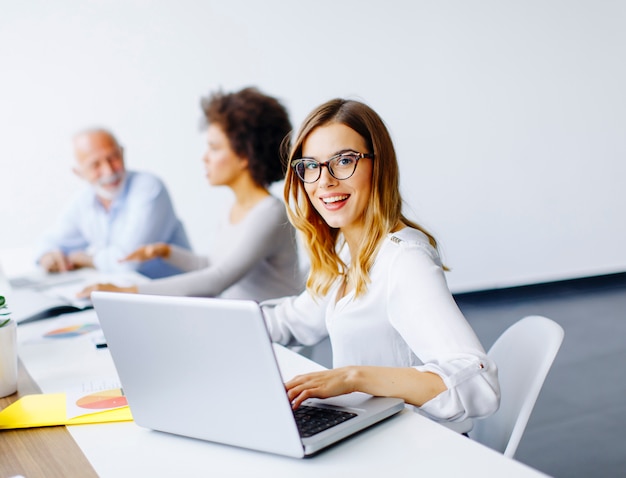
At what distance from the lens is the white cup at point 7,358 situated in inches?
57.9

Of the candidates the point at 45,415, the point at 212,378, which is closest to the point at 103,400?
the point at 45,415

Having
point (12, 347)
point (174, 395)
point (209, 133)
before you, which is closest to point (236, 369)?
point (174, 395)

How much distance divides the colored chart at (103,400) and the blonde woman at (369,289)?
0.37 metres

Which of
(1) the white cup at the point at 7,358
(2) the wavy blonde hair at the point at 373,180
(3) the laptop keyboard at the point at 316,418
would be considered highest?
(2) the wavy blonde hair at the point at 373,180

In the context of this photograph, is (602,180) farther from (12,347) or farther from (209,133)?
(12,347)

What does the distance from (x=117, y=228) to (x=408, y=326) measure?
2902 millimetres

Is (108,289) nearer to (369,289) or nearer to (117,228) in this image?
(369,289)

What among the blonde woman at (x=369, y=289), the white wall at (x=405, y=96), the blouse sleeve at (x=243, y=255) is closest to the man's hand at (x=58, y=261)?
the white wall at (x=405, y=96)

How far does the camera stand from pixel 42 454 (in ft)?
3.83

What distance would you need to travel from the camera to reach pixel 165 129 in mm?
4090

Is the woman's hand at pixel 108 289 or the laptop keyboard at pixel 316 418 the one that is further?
the woman's hand at pixel 108 289

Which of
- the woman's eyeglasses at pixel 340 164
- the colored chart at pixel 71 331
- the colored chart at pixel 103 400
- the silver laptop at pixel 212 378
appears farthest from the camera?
the colored chart at pixel 71 331

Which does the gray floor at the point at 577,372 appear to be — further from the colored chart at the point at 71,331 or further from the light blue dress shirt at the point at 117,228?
the colored chart at the point at 71,331

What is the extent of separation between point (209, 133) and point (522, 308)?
7.38ft
